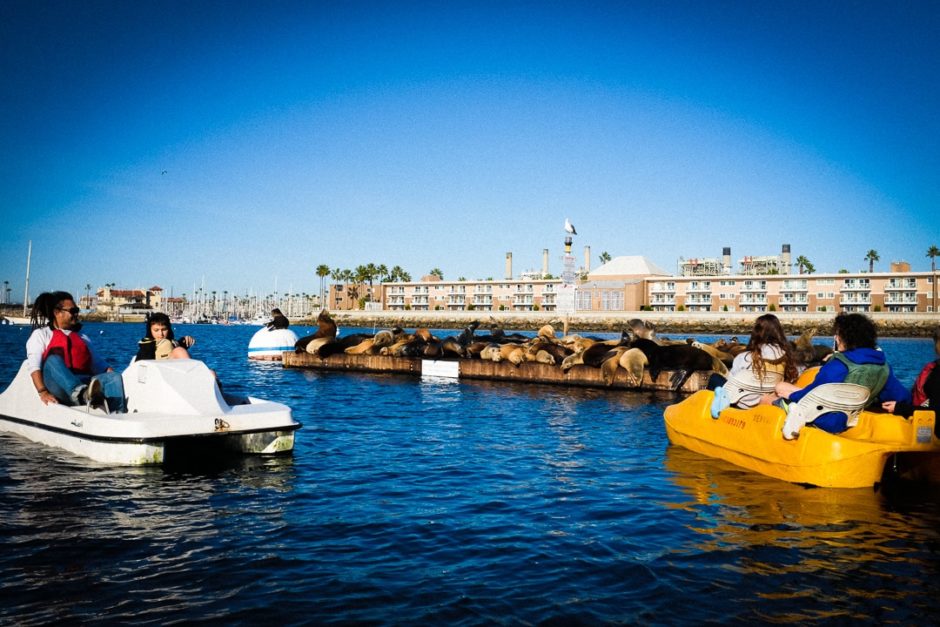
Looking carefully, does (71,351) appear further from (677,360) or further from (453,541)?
(677,360)

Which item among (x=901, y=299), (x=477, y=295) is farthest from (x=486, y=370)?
(x=477, y=295)

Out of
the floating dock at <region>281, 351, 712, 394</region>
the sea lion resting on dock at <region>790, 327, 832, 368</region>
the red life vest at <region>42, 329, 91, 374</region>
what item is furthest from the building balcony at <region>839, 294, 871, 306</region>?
the red life vest at <region>42, 329, 91, 374</region>

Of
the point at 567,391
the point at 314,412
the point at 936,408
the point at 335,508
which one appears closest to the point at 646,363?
the point at 567,391

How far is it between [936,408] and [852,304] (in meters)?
119

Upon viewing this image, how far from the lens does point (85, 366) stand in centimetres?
1194

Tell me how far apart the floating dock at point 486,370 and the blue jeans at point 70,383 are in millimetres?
18560

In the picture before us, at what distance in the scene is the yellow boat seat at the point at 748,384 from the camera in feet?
36.5

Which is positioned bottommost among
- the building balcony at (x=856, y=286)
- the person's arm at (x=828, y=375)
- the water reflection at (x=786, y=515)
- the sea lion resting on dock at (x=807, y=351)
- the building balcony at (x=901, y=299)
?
the water reflection at (x=786, y=515)

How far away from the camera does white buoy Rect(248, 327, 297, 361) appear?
1598 inches

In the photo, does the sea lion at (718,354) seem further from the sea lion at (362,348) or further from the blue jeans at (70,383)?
the blue jeans at (70,383)

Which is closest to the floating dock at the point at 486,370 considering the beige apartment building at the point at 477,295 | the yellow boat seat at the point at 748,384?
the yellow boat seat at the point at 748,384

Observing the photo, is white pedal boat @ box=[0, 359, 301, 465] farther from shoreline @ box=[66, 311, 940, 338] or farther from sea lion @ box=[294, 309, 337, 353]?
shoreline @ box=[66, 311, 940, 338]

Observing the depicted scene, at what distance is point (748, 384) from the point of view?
11266 mm

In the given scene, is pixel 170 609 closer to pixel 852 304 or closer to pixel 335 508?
pixel 335 508
